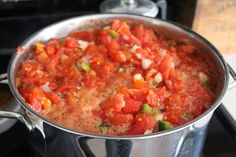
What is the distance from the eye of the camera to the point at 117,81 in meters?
0.94

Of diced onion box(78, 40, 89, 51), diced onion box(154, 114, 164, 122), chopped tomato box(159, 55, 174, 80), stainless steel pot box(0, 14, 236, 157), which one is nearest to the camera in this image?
stainless steel pot box(0, 14, 236, 157)

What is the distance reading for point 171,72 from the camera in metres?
0.95

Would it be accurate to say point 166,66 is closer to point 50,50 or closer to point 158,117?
point 158,117

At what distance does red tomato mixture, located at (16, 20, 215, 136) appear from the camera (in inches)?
32.8

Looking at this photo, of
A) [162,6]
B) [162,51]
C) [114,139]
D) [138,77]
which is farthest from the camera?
[162,6]

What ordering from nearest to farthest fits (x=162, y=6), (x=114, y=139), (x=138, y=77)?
(x=114, y=139), (x=138, y=77), (x=162, y=6)

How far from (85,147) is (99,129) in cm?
7

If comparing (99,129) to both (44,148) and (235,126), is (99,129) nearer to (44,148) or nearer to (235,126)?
(44,148)

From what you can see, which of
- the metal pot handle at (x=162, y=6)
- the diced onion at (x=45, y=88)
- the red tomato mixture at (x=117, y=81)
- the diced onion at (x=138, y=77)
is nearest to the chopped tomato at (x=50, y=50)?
the red tomato mixture at (x=117, y=81)

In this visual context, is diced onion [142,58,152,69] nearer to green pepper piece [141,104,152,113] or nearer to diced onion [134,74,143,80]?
diced onion [134,74,143,80]

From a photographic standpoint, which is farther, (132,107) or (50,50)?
(50,50)

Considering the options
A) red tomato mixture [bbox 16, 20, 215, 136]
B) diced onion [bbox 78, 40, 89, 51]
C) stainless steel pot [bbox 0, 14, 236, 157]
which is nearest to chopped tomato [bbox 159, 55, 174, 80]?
red tomato mixture [bbox 16, 20, 215, 136]

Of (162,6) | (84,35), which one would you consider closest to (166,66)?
(84,35)

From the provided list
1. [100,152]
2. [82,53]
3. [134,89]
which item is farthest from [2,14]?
[100,152]
